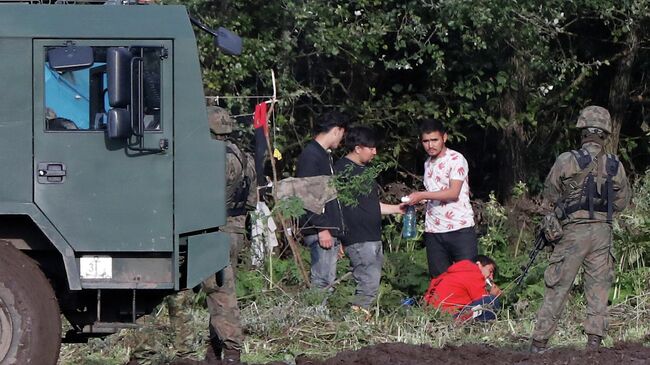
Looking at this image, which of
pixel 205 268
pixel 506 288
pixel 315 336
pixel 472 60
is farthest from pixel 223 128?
pixel 472 60

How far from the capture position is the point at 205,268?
8.16 m

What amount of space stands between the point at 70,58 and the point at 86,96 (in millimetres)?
267

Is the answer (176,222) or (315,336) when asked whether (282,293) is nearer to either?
(315,336)

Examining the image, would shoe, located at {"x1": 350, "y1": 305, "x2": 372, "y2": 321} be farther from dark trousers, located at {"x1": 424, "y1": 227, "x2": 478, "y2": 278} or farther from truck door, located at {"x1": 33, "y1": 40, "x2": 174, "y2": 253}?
truck door, located at {"x1": 33, "y1": 40, "x2": 174, "y2": 253}

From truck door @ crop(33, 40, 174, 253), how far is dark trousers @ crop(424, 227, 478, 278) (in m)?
4.33

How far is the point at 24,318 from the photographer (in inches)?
302

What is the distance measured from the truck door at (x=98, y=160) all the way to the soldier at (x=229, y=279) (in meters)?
1.23

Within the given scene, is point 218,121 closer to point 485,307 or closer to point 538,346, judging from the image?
point 538,346

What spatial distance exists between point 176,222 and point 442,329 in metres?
3.63

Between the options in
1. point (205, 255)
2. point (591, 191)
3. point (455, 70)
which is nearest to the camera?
point (205, 255)

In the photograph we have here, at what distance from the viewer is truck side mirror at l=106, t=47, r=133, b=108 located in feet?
25.0

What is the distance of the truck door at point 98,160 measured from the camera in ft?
25.6

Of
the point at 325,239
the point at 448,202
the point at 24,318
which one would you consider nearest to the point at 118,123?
the point at 24,318

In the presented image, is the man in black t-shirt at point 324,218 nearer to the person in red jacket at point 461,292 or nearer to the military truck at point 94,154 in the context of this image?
the person in red jacket at point 461,292
